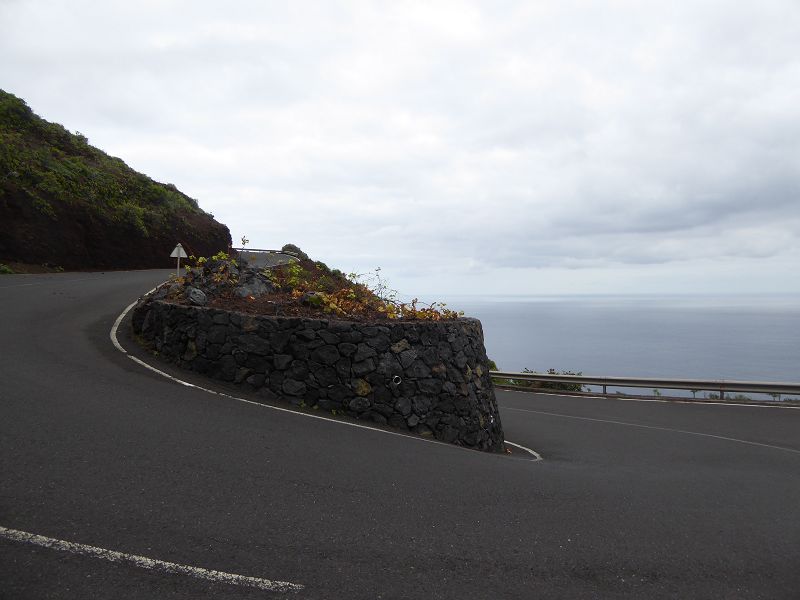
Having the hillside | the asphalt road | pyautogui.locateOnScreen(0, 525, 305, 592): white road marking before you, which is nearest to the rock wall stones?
the asphalt road

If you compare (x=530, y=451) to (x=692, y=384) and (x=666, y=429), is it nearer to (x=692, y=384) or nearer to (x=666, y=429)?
(x=666, y=429)

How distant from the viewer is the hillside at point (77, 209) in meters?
24.1

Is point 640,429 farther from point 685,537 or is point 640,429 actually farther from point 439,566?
point 439,566

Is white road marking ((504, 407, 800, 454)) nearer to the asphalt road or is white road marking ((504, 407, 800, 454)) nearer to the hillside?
the asphalt road

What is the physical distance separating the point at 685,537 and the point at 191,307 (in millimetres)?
9248

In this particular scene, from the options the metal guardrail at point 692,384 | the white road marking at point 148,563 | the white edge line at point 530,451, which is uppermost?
the metal guardrail at point 692,384

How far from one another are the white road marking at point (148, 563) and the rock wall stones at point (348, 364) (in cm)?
576

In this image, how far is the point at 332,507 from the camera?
520cm

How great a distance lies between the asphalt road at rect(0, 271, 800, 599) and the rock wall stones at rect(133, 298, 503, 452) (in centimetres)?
100

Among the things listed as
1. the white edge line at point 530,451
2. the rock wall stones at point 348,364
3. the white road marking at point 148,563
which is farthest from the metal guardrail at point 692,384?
the white road marking at point 148,563

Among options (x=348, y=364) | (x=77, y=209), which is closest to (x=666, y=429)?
(x=348, y=364)

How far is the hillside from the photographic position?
24094 mm

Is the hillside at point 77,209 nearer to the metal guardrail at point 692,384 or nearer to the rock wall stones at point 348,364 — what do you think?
the rock wall stones at point 348,364

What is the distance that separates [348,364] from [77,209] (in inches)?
925
